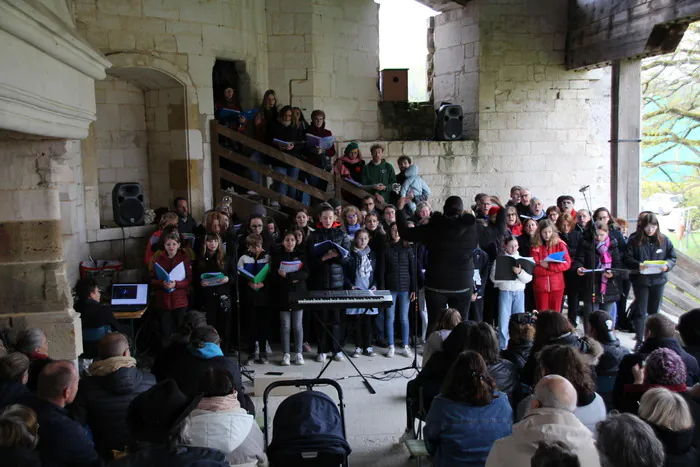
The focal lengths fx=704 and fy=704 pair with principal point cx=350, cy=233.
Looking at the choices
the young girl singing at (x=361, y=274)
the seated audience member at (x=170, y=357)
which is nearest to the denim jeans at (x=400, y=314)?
the young girl singing at (x=361, y=274)

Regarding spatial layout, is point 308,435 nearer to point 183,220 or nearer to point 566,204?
point 183,220

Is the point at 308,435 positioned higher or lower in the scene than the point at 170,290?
lower

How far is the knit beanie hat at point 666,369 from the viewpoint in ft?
12.4

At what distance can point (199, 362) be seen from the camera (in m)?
4.56

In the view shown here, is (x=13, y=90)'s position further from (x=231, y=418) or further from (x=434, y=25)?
(x=434, y=25)

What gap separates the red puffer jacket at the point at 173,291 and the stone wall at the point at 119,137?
3174mm

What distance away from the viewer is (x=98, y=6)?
9133 millimetres

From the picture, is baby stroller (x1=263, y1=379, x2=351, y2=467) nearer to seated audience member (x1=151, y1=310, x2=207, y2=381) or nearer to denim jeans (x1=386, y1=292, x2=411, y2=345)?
seated audience member (x1=151, y1=310, x2=207, y2=381)

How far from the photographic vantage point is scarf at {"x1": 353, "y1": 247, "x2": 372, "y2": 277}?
7508 millimetres

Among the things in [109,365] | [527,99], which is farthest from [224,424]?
[527,99]

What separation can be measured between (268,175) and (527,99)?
482 cm

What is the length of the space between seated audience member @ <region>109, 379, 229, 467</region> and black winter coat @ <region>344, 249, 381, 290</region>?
454 cm

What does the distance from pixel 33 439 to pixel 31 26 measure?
2623 millimetres

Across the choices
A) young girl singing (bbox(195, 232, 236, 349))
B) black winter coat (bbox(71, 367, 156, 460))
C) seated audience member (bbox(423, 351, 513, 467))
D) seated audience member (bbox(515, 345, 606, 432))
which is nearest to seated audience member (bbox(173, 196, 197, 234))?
young girl singing (bbox(195, 232, 236, 349))
